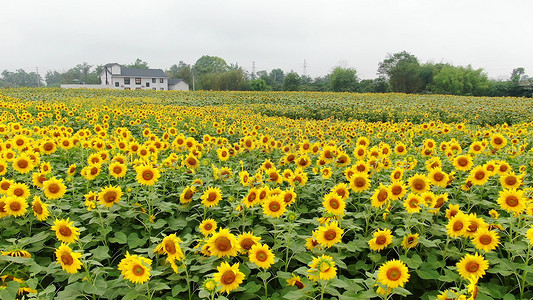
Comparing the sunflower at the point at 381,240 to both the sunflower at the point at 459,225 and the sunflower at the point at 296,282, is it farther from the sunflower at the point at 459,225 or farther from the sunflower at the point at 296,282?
the sunflower at the point at 296,282

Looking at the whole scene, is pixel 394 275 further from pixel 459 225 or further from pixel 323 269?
pixel 459 225

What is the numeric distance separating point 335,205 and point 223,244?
822 mm

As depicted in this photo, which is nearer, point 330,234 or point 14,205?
point 330,234

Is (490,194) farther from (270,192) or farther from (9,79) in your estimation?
(9,79)

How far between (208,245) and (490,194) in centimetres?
284

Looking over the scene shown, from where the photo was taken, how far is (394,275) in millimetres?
1679

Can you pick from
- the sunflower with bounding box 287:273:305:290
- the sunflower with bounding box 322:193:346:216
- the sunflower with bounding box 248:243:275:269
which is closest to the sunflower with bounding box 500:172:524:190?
the sunflower with bounding box 322:193:346:216

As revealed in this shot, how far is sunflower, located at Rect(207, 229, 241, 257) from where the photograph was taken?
1.93 m

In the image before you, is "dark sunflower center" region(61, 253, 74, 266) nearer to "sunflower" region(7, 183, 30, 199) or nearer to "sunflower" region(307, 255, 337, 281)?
"sunflower" region(7, 183, 30, 199)

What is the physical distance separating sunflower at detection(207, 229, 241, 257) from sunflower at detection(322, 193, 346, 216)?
71cm

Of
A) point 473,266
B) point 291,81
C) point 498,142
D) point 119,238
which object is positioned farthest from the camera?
point 291,81

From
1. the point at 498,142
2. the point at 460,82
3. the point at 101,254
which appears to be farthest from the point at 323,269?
the point at 460,82

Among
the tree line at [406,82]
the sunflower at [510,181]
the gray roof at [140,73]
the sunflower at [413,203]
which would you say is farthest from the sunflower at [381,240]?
the gray roof at [140,73]

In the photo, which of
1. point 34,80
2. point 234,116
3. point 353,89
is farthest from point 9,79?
point 234,116
